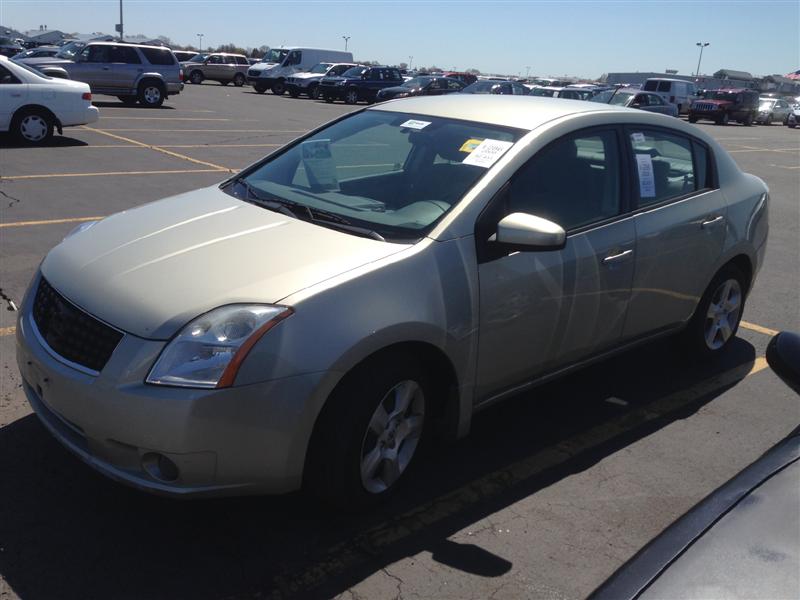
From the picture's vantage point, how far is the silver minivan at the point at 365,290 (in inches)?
111

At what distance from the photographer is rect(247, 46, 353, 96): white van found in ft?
118

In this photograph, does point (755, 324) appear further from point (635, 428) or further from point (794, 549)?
point (794, 549)

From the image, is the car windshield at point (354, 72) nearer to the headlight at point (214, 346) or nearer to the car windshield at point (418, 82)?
the car windshield at point (418, 82)

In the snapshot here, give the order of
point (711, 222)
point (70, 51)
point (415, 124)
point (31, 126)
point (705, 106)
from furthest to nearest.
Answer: point (705, 106), point (70, 51), point (31, 126), point (711, 222), point (415, 124)

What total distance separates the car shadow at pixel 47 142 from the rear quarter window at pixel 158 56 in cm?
1013

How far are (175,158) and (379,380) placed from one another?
10.7 meters

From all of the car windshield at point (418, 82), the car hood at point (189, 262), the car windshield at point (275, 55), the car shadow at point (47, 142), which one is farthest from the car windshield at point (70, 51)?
the car hood at point (189, 262)

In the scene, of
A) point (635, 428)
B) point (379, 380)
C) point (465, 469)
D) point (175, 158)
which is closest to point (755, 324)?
point (635, 428)

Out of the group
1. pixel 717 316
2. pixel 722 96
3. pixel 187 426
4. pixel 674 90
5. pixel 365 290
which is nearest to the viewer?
pixel 187 426

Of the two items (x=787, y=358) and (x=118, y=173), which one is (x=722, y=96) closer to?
(x=118, y=173)

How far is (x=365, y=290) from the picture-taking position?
10.0 feet

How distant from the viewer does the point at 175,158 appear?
1286 cm

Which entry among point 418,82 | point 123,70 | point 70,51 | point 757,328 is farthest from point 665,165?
point 418,82

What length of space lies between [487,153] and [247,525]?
2.01 m
